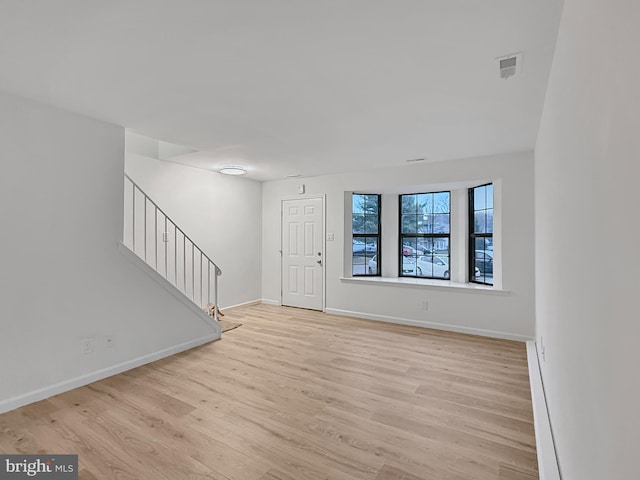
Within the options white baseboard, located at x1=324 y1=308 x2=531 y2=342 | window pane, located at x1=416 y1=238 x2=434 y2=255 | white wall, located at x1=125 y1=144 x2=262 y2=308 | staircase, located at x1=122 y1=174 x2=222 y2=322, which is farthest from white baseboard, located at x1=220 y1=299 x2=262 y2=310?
window pane, located at x1=416 y1=238 x2=434 y2=255

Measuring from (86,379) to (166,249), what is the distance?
2008mm

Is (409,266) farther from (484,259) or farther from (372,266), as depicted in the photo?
(484,259)

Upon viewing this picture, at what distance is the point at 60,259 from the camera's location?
270cm

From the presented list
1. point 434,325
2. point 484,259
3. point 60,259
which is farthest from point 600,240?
point 484,259

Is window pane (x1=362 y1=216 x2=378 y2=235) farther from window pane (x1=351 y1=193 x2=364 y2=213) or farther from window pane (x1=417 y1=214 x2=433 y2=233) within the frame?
window pane (x1=417 y1=214 x2=433 y2=233)

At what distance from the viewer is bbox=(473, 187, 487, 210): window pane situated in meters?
4.75

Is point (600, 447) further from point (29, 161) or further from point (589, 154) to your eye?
point (29, 161)

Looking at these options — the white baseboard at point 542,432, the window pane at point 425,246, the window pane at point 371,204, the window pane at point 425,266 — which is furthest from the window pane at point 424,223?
the white baseboard at point 542,432

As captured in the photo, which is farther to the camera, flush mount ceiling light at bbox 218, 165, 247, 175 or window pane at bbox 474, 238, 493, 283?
flush mount ceiling light at bbox 218, 165, 247, 175

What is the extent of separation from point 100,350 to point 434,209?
4.82 meters

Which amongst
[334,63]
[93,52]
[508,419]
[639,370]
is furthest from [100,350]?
[639,370]

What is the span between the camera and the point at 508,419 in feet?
→ 7.66

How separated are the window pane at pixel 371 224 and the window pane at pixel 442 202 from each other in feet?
3.31

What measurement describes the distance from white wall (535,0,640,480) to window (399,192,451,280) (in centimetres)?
381
